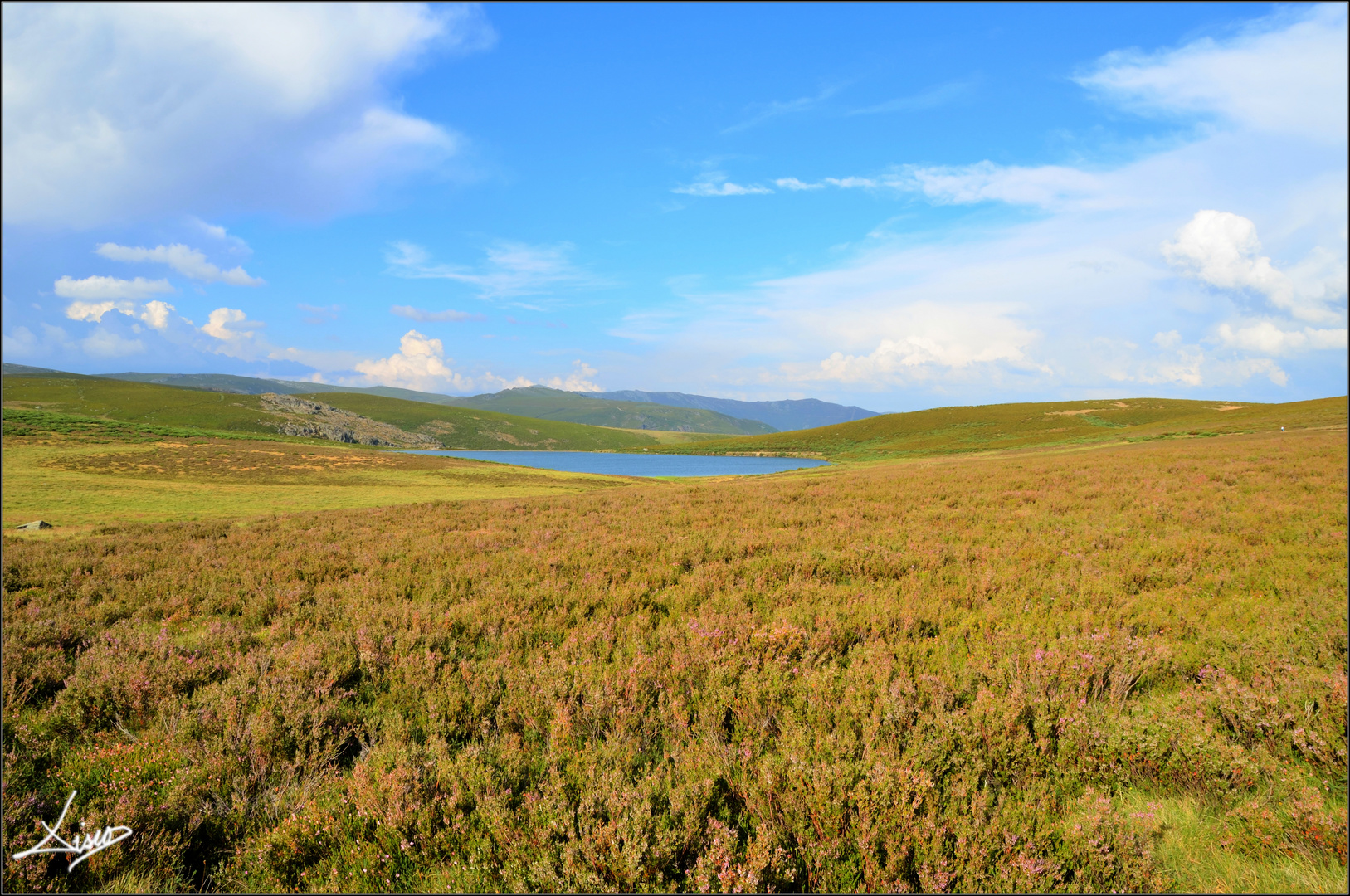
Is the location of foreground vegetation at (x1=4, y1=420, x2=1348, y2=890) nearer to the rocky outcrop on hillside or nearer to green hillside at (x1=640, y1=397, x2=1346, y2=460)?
green hillside at (x1=640, y1=397, x2=1346, y2=460)

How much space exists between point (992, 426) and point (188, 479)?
128 m

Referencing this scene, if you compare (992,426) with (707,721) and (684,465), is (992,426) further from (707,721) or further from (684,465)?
(707,721)

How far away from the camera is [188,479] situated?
38.2m

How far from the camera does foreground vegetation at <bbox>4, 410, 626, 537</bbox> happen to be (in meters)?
23.2

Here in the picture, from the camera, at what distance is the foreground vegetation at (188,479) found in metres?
23.2

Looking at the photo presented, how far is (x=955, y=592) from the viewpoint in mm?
7516

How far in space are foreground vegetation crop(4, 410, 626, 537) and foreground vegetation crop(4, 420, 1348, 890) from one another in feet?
54.3

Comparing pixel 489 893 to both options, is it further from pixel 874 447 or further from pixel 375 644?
pixel 874 447

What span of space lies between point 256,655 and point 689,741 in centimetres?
500
